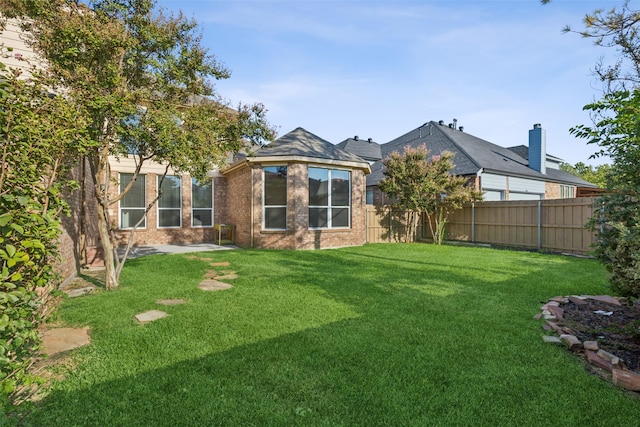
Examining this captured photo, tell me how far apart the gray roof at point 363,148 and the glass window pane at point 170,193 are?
1060 cm

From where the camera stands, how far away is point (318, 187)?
11.9 m

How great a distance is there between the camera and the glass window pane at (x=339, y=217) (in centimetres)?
1229

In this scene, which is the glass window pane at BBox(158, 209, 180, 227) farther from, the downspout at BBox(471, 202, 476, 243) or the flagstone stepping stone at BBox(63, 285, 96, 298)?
the downspout at BBox(471, 202, 476, 243)

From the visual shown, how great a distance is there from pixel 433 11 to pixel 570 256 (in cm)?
828

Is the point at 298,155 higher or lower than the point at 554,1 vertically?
lower

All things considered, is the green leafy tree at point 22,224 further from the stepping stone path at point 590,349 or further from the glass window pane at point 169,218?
the glass window pane at point 169,218

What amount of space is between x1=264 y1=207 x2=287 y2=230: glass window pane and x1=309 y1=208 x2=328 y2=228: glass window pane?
0.93 metres

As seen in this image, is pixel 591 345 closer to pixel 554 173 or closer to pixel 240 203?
pixel 240 203

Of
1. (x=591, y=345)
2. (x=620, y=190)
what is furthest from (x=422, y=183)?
(x=591, y=345)

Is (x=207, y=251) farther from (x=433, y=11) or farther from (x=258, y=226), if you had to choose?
(x=433, y=11)

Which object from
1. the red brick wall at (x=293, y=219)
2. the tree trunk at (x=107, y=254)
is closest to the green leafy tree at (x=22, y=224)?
the tree trunk at (x=107, y=254)

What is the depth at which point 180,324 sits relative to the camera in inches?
159

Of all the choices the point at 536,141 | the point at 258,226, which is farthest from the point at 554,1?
the point at 536,141

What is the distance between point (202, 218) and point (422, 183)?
9.18m
